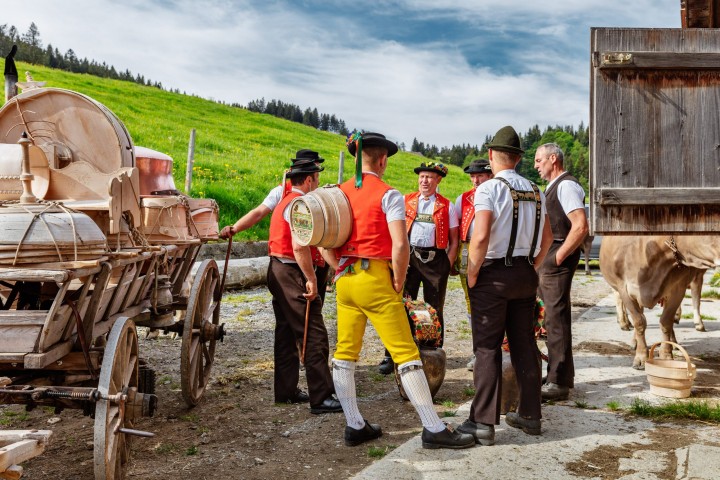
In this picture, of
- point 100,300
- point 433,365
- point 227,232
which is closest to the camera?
point 100,300

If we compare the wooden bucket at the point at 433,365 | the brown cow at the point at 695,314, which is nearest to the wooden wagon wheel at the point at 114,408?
the wooden bucket at the point at 433,365

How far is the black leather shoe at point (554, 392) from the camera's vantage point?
5773mm

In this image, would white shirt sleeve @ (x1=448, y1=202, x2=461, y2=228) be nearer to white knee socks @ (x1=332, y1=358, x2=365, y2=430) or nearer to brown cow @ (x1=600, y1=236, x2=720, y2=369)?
brown cow @ (x1=600, y1=236, x2=720, y2=369)

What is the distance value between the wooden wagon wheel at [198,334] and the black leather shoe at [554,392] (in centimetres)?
284

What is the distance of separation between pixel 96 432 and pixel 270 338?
5.09 meters

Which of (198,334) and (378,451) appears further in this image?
(198,334)

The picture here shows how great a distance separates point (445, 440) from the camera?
450 cm

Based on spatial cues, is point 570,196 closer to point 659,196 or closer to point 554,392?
point 554,392

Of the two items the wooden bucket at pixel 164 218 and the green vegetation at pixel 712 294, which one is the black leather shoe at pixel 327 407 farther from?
the green vegetation at pixel 712 294

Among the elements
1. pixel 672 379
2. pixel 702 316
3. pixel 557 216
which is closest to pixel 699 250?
pixel 672 379

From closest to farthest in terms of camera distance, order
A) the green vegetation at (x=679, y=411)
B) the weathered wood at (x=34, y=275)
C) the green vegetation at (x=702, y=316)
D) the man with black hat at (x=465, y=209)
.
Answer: the weathered wood at (x=34, y=275), the green vegetation at (x=679, y=411), the man with black hat at (x=465, y=209), the green vegetation at (x=702, y=316)

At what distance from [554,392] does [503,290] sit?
5.21 feet

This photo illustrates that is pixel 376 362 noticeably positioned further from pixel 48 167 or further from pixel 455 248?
pixel 48 167

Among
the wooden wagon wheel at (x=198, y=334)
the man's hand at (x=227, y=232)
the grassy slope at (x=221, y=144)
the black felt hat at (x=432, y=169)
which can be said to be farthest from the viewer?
the grassy slope at (x=221, y=144)
